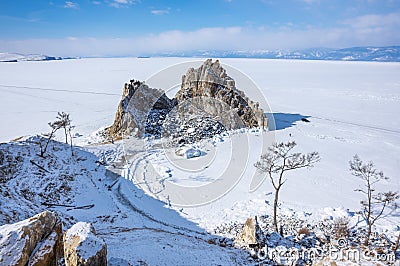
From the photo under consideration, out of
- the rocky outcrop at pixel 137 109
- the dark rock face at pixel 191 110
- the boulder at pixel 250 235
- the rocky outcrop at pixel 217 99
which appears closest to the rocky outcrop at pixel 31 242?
the boulder at pixel 250 235

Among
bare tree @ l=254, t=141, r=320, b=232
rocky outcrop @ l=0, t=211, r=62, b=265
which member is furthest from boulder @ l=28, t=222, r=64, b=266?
bare tree @ l=254, t=141, r=320, b=232

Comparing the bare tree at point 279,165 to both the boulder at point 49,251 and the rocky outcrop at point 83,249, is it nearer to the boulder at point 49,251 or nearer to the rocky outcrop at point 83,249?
the rocky outcrop at point 83,249

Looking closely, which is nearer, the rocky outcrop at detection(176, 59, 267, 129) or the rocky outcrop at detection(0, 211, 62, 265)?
the rocky outcrop at detection(0, 211, 62, 265)

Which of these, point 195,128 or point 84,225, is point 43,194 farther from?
point 195,128

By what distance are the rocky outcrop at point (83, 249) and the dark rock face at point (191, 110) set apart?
2433 cm

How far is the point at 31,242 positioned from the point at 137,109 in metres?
30.5

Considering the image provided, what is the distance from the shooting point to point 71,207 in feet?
61.2

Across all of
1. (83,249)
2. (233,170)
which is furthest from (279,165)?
(83,249)

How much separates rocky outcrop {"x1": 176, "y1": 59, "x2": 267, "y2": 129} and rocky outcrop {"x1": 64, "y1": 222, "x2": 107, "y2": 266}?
2987cm

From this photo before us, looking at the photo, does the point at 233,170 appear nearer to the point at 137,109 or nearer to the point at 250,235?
the point at 250,235

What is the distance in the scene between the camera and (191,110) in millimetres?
39906

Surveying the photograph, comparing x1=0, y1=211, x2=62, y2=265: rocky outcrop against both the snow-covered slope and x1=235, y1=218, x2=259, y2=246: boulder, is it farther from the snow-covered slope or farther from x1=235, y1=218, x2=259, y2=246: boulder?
x1=235, y1=218, x2=259, y2=246: boulder

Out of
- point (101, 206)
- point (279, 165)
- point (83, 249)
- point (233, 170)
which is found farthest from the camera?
point (233, 170)

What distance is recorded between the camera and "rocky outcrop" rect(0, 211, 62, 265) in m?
7.31
